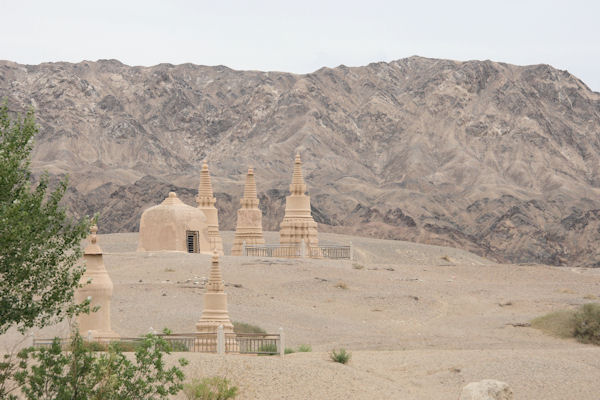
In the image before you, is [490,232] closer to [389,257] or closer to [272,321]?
[389,257]

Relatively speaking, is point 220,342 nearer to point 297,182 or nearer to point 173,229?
point 173,229

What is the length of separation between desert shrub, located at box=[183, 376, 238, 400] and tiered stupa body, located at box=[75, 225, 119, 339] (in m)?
5.48

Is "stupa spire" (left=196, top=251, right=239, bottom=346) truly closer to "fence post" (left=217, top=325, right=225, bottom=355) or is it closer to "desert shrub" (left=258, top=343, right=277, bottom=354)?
"desert shrub" (left=258, top=343, right=277, bottom=354)

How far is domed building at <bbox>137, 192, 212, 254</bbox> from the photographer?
Result: 42.2 metres

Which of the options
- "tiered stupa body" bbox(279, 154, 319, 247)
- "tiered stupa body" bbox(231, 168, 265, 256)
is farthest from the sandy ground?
"tiered stupa body" bbox(231, 168, 265, 256)

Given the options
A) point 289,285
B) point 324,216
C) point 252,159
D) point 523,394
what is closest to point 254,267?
point 289,285

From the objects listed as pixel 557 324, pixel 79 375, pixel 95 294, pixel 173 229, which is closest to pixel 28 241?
pixel 79 375

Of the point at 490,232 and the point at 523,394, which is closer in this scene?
the point at 523,394

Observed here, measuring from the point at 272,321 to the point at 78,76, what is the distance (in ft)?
377

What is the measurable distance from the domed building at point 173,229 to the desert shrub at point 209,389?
2624 cm

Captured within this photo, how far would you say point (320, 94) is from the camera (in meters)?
131

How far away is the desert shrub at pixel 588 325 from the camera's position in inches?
1086

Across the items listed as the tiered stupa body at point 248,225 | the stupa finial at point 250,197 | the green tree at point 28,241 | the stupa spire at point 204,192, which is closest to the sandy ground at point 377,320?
the green tree at point 28,241

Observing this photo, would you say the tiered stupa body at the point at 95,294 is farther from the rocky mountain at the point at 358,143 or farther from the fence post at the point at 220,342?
the rocky mountain at the point at 358,143
